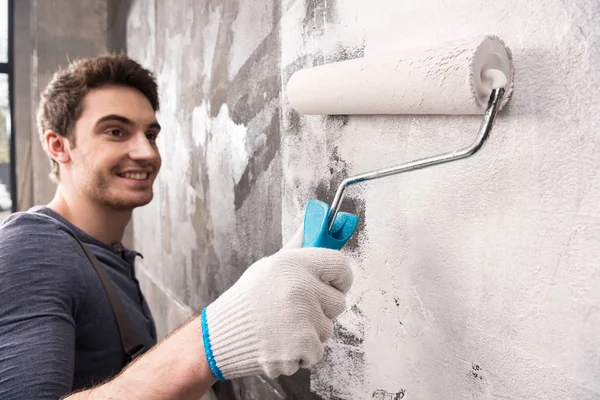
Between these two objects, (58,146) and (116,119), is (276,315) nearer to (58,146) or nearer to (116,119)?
(116,119)

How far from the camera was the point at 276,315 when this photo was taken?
622 mm

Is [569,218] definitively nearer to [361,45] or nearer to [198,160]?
[361,45]

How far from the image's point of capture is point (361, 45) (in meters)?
0.76

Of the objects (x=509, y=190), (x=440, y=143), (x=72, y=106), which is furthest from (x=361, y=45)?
(x=72, y=106)

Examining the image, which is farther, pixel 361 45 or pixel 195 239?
pixel 195 239

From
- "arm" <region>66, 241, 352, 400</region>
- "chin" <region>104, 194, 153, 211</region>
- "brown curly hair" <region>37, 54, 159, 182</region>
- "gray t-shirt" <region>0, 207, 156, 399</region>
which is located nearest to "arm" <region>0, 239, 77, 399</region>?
"gray t-shirt" <region>0, 207, 156, 399</region>

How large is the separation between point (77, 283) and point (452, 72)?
2.90ft

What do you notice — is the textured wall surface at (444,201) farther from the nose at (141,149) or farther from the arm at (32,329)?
the arm at (32,329)

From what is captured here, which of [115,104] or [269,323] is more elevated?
[115,104]

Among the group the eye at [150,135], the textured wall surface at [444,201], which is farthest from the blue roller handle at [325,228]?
the eye at [150,135]

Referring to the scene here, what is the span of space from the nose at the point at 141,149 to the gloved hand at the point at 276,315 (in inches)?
31.4

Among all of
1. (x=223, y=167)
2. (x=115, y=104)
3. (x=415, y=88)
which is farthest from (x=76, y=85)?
(x=415, y=88)

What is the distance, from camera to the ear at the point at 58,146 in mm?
1340

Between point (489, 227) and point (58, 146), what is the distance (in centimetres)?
122
